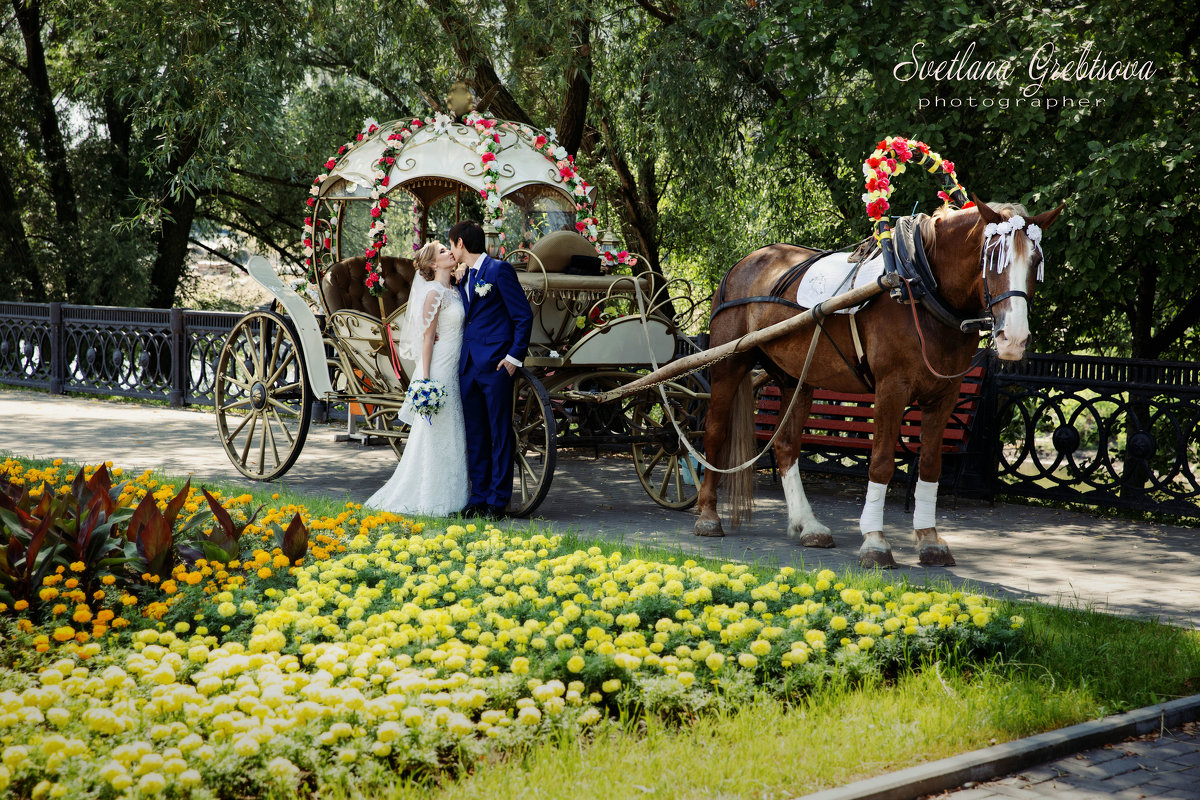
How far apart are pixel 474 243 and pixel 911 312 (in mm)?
3153

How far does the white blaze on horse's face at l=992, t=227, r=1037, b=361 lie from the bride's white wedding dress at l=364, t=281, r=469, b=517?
12.6 feet

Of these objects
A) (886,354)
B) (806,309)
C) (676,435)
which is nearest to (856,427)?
(676,435)

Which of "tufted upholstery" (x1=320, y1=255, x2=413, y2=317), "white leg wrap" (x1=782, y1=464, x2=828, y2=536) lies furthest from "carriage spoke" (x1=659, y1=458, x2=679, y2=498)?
"tufted upholstery" (x1=320, y1=255, x2=413, y2=317)

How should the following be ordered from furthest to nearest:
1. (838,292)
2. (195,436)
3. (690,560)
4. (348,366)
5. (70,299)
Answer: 1. (70,299)
2. (195,436)
3. (348,366)
4. (838,292)
5. (690,560)

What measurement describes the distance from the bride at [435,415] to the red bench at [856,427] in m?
2.71

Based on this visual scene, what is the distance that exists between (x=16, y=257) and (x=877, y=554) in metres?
19.1

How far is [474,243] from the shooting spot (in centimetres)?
781

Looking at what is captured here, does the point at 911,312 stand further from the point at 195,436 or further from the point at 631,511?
the point at 195,436

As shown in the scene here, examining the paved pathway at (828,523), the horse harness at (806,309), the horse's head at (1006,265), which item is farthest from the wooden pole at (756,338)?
the paved pathway at (828,523)

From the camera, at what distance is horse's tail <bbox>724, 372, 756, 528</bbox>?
7648mm

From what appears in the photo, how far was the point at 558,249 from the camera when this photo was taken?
28.1ft

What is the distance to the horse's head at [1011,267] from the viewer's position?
584 centimetres

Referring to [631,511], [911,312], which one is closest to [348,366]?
[631,511]

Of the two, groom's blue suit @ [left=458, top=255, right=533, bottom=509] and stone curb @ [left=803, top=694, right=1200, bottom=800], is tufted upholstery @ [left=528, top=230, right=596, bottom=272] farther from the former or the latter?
stone curb @ [left=803, top=694, right=1200, bottom=800]
